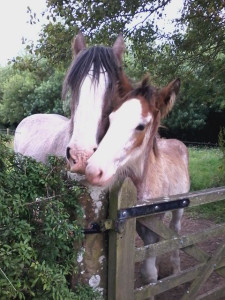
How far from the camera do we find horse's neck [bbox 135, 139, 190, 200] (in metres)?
2.53

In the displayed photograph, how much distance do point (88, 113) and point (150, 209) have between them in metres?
0.78

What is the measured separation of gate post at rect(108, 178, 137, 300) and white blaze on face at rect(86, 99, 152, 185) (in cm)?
14

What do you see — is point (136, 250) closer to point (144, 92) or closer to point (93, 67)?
point (144, 92)

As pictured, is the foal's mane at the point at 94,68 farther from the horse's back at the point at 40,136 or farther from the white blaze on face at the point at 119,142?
the horse's back at the point at 40,136


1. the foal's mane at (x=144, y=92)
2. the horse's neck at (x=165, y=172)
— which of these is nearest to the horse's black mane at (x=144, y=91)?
the foal's mane at (x=144, y=92)

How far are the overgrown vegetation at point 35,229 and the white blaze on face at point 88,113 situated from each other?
0.36 m

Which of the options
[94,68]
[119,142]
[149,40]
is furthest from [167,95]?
[149,40]

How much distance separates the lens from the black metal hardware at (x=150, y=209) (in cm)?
190

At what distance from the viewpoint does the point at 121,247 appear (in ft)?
6.27

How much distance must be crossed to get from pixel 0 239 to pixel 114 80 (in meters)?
1.52

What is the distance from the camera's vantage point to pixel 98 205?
1878mm

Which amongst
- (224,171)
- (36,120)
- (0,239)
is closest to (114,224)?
(0,239)

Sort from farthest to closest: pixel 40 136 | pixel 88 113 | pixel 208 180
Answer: pixel 208 180
pixel 40 136
pixel 88 113

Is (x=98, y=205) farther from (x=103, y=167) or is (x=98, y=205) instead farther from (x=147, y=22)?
(x=147, y=22)
